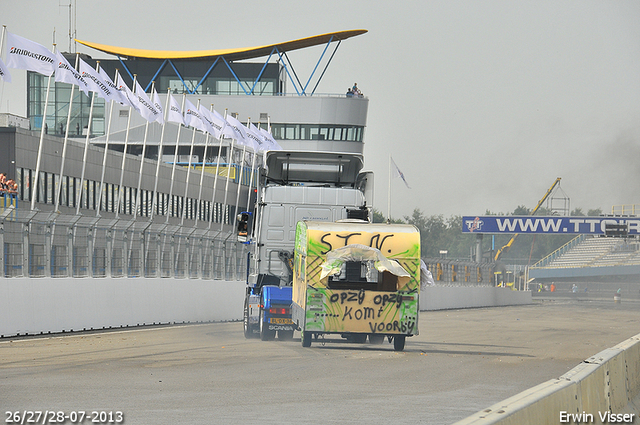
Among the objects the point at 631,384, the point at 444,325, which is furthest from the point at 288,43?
the point at 631,384

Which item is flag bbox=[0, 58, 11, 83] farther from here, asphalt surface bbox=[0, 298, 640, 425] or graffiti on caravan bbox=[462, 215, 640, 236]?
graffiti on caravan bbox=[462, 215, 640, 236]

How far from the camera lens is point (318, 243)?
17.5 meters

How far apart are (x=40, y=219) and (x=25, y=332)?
2.53 metres

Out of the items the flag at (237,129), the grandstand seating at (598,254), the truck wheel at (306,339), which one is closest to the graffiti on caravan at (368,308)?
the truck wheel at (306,339)

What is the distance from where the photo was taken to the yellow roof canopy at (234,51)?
96000mm

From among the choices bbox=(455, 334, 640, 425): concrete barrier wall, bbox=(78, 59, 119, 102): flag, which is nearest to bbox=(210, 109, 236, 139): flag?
bbox=(78, 59, 119, 102): flag

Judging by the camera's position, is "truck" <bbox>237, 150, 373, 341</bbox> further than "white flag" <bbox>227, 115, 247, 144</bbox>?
No

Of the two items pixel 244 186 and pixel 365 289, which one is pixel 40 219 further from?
pixel 244 186

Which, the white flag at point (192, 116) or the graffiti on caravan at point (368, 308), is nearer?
the graffiti on caravan at point (368, 308)

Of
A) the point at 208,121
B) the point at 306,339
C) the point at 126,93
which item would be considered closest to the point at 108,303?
the point at 306,339

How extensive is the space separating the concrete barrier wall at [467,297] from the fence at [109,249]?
1224 cm

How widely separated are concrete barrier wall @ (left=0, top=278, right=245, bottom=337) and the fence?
27 cm

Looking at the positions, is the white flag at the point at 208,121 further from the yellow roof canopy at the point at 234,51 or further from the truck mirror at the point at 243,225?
the yellow roof canopy at the point at 234,51

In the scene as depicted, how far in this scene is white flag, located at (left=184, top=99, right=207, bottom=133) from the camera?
42794mm
